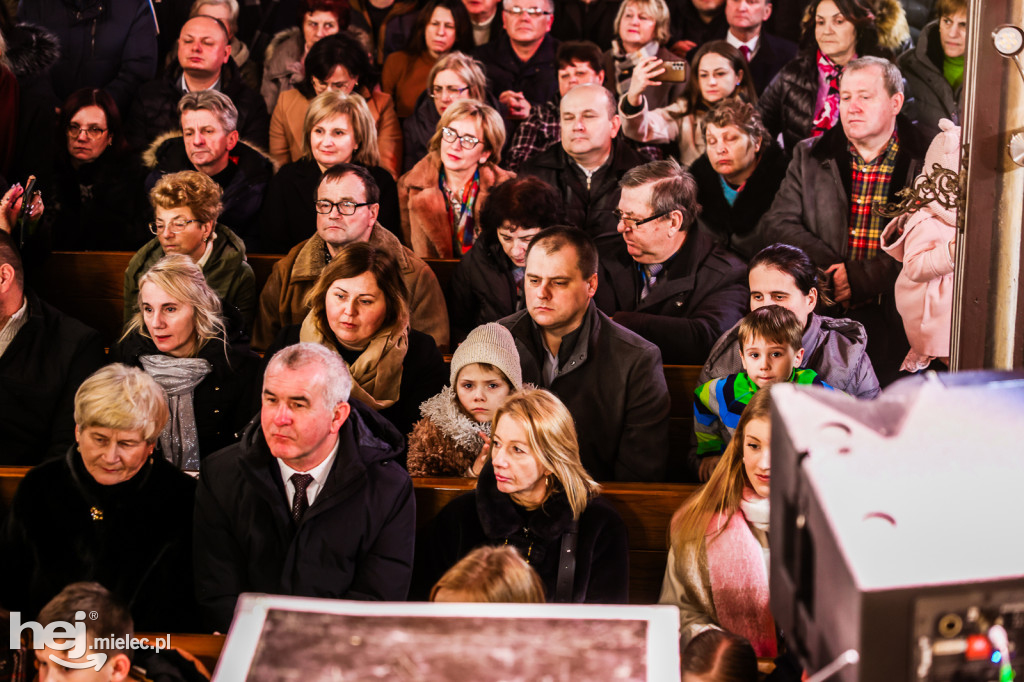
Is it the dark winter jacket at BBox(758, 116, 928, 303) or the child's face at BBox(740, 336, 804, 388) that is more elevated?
the dark winter jacket at BBox(758, 116, 928, 303)

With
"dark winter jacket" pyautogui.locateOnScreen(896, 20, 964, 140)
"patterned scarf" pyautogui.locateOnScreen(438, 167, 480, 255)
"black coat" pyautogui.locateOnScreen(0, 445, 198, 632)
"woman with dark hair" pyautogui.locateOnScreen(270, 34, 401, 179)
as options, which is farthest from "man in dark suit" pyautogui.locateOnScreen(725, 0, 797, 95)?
"black coat" pyautogui.locateOnScreen(0, 445, 198, 632)

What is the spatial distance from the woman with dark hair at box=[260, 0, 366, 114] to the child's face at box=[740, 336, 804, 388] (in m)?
2.61

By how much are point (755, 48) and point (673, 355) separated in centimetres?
156

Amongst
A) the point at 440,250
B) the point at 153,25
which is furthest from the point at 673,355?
the point at 153,25

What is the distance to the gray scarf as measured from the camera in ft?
11.4

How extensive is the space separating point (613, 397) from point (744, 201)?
1.36 metres

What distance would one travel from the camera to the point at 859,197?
14.8 feet

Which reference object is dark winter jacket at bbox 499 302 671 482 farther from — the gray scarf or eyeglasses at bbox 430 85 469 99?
eyeglasses at bbox 430 85 469 99

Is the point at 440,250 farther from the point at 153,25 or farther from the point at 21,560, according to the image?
the point at 21,560

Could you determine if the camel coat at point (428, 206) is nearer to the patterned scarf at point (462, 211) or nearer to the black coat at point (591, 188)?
the patterned scarf at point (462, 211)

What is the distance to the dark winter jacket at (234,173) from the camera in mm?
4613

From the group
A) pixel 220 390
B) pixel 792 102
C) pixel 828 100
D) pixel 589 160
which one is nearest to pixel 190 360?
pixel 220 390

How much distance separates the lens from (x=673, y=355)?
408 cm

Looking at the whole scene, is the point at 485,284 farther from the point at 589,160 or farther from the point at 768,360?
the point at 768,360
